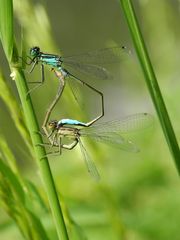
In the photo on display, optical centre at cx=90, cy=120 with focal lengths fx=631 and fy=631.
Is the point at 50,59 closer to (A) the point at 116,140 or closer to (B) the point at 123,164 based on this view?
(A) the point at 116,140

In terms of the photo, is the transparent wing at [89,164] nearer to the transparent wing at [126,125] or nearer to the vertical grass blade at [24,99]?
the transparent wing at [126,125]

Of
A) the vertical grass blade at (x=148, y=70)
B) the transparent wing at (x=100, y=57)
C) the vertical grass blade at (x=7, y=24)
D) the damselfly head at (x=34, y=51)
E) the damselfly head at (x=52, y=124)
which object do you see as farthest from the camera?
the transparent wing at (x=100, y=57)

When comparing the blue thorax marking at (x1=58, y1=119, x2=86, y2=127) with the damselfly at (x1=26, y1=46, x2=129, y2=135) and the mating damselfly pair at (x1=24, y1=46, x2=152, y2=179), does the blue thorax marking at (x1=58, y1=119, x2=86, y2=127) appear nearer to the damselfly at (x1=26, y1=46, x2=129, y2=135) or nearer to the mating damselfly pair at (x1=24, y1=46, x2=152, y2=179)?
the mating damselfly pair at (x1=24, y1=46, x2=152, y2=179)

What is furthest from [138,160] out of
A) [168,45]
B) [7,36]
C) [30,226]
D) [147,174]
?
[7,36]

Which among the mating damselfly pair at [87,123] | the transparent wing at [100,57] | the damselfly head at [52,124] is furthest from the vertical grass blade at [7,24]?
the transparent wing at [100,57]

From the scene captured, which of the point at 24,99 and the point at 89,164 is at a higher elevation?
the point at 24,99

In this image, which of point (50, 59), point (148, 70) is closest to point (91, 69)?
point (50, 59)

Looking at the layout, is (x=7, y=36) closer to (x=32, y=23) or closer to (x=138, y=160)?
(x=32, y=23)
